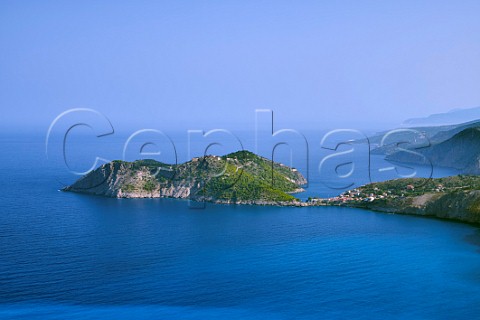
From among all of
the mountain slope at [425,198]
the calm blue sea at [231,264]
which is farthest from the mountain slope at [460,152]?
the calm blue sea at [231,264]

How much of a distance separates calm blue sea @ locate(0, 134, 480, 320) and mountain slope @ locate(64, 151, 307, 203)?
839 centimetres

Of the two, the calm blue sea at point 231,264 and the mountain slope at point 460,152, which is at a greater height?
the mountain slope at point 460,152

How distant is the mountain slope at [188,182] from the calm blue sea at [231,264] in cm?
839

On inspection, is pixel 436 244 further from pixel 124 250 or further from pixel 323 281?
pixel 124 250

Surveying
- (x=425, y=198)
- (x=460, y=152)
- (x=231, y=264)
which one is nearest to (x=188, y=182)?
(x=425, y=198)

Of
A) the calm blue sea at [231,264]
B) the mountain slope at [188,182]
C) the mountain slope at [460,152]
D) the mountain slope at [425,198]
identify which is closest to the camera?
the calm blue sea at [231,264]

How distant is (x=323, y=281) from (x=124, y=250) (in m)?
26.4

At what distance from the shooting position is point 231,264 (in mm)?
61406

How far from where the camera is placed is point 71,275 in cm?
5603

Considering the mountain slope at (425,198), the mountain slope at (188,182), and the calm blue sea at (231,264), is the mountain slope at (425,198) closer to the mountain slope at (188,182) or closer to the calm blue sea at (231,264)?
the calm blue sea at (231,264)

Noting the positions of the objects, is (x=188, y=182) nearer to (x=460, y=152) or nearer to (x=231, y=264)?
(x=231, y=264)

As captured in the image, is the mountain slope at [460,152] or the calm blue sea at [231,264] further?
the mountain slope at [460,152]

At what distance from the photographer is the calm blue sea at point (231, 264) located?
48312 millimetres

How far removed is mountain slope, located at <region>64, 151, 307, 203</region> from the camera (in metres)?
107
